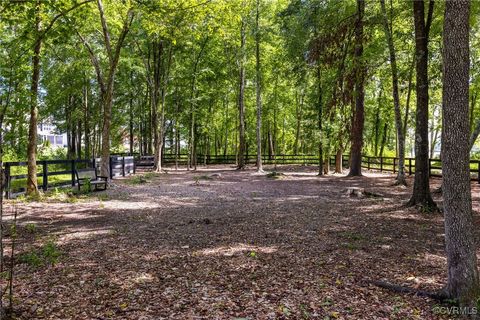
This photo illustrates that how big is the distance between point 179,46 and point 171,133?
42.5 ft

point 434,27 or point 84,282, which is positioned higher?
point 434,27

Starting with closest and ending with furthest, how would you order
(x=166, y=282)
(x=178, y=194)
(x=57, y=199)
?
(x=166, y=282)
(x=57, y=199)
(x=178, y=194)

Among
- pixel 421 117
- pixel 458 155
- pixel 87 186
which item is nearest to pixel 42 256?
pixel 458 155

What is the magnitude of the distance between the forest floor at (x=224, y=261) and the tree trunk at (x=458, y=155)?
1.75ft

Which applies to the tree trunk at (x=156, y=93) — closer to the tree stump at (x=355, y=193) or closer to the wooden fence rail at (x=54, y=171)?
the wooden fence rail at (x=54, y=171)

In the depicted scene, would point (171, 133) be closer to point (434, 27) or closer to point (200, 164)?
point (200, 164)

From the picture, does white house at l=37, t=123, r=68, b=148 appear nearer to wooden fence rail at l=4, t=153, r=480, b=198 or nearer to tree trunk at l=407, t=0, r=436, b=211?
wooden fence rail at l=4, t=153, r=480, b=198

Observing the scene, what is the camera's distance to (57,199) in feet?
35.1

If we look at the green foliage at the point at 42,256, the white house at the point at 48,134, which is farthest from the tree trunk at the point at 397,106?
the white house at the point at 48,134

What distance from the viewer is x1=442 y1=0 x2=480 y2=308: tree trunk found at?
356 cm

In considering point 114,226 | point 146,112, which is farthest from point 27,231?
point 146,112

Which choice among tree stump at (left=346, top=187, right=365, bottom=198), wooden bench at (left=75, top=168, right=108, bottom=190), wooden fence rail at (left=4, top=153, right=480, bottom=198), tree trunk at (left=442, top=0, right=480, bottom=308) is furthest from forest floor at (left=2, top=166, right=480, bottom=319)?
wooden bench at (left=75, top=168, right=108, bottom=190)

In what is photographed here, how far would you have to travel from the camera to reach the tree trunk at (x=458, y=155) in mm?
3561

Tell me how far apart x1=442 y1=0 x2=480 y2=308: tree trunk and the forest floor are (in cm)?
53
